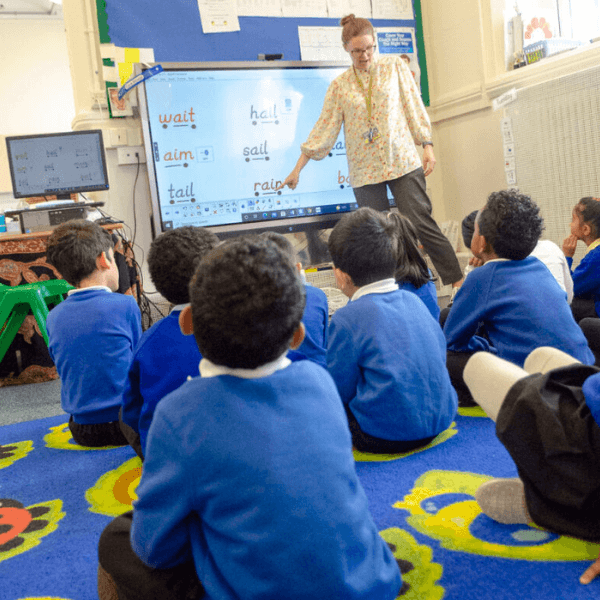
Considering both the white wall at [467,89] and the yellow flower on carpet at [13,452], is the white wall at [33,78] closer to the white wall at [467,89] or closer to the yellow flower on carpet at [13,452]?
the white wall at [467,89]

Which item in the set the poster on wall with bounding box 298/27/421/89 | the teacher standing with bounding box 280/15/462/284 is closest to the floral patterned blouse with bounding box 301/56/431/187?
the teacher standing with bounding box 280/15/462/284

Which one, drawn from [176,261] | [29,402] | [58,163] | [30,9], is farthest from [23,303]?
[30,9]

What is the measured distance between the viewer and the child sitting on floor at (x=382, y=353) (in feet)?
4.66

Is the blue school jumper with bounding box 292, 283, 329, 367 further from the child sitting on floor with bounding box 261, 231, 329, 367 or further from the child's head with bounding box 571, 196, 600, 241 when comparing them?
the child's head with bounding box 571, 196, 600, 241

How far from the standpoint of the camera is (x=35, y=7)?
285 inches

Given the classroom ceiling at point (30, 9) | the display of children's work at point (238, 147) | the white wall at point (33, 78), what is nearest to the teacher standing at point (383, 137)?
the display of children's work at point (238, 147)

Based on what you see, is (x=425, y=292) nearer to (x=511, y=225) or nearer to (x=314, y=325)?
(x=511, y=225)

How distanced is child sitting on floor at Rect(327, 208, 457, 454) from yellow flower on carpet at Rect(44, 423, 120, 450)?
80 centimetres

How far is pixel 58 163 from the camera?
2971 millimetres

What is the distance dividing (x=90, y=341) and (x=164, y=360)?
51 centimetres

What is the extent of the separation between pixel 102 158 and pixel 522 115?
217cm

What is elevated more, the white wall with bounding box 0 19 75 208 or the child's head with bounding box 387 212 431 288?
the white wall with bounding box 0 19 75 208

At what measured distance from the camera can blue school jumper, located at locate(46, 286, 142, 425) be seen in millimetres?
1720

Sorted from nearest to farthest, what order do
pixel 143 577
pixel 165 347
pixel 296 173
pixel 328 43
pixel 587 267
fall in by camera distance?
pixel 143 577
pixel 165 347
pixel 587 267
pixel 296 173
pixel 328 43
